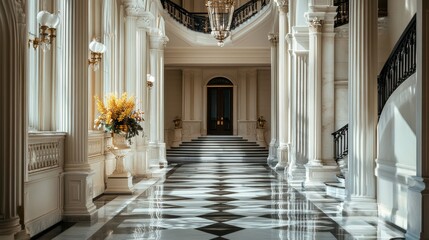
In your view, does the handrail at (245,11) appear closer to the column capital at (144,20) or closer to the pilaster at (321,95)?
the column capital at (144,20)

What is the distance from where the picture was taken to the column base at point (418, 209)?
672cm

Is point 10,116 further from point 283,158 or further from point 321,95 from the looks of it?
point 283,158

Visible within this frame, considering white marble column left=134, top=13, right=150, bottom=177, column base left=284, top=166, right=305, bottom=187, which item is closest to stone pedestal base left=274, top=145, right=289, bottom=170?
column base left=284, top=166, right=305, bottom=187

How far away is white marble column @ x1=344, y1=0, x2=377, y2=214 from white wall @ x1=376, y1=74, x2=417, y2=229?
0.14 meters

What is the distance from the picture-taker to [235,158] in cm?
2725

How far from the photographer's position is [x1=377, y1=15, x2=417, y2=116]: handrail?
8.23 metres

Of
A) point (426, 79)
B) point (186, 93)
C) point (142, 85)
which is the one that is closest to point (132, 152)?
point (142, 85)

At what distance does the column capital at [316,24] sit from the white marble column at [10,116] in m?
8.97

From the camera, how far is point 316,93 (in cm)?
1483

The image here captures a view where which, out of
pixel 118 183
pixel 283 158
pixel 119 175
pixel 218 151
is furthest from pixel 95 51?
pixel 218 151

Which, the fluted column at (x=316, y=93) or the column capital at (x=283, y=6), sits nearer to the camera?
the fluted column at (x=316, y=93)

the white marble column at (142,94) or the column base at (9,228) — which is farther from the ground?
the white marble column at (142,94)

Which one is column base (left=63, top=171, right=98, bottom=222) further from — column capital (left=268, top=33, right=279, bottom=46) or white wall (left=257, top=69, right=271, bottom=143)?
white wall (left=257, top=69, right=271, bottom=143)

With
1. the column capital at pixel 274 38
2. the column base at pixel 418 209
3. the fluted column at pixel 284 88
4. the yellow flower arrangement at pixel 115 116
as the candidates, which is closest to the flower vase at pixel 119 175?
the yellow flower arrangement at pixel 115 116
